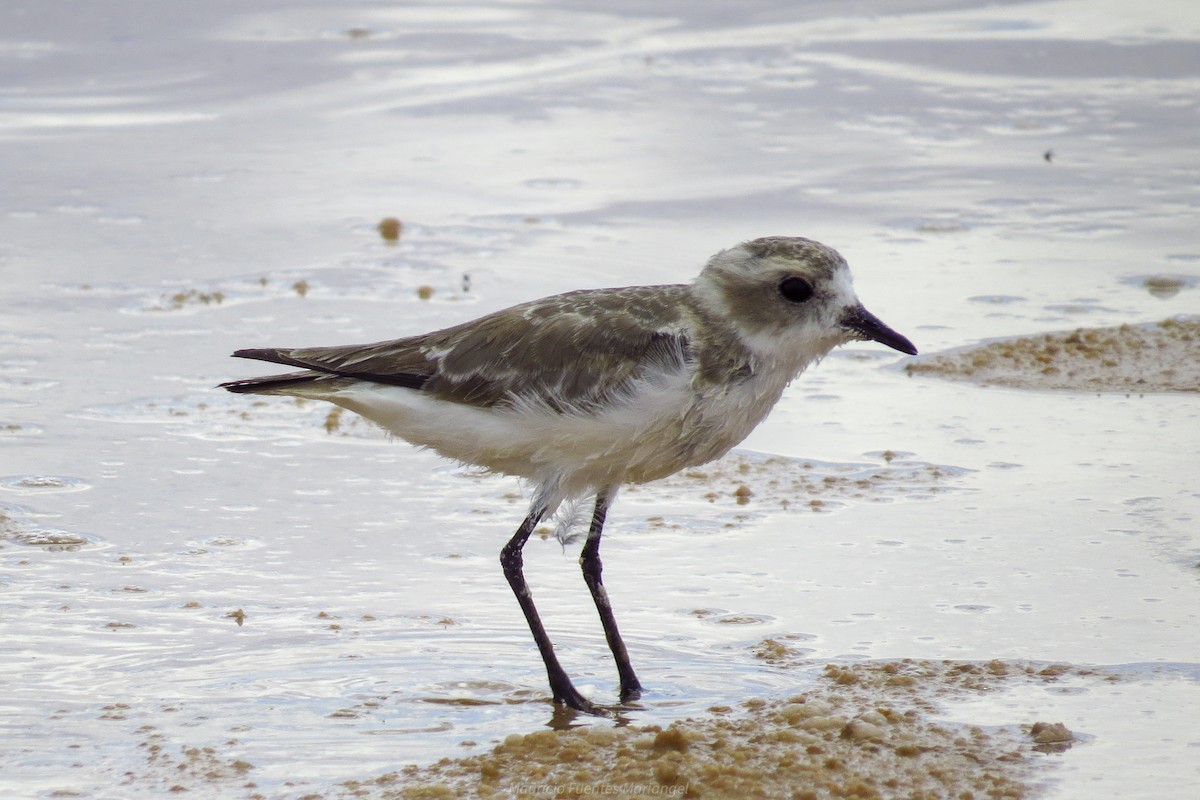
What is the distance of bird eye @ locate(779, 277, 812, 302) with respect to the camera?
519 cm

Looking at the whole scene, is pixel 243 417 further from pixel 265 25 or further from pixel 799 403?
pixel 265 25

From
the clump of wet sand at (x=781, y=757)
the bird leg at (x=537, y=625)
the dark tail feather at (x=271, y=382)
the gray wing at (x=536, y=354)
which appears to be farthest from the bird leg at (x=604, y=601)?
the dark tail feather at (x=271, y=382)

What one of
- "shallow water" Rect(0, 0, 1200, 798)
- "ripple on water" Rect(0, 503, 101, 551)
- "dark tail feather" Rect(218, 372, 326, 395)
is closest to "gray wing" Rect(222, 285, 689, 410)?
"dark tail feather" Rect(218, 372, 326, 395)

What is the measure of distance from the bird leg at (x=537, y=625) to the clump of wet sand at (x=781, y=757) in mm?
152

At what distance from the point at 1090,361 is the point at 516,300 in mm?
2830

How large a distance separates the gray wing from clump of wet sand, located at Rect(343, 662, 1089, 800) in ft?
3.44

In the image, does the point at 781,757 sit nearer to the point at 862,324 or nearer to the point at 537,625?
the point at 537,625

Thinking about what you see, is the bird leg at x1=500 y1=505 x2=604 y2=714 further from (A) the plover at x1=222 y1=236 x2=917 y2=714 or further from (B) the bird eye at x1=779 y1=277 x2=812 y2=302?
(B) the bird eye at x1=779 y1=277 x2=812 y2=302

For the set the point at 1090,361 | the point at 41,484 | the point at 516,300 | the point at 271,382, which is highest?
the point at 271,382

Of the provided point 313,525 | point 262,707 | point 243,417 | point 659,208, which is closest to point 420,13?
point 659,208

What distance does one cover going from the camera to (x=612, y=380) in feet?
→ 16.8

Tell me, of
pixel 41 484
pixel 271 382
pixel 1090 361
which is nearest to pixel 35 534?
pixel 41 484

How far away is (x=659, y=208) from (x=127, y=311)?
3.35 metres

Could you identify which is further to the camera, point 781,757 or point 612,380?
point 612,380
